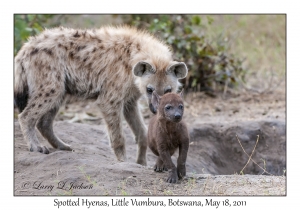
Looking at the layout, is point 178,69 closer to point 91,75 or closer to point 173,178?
point 91,75

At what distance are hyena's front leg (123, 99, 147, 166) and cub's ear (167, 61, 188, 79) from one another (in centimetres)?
73

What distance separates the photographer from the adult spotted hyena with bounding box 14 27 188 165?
5.75 m

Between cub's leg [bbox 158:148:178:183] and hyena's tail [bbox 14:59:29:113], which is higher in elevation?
hyena's tail [bbox 14:59:29:113]

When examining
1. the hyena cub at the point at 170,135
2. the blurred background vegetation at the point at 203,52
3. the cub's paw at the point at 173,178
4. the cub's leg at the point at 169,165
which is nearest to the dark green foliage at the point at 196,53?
the blurred background vegetation at the point at 203,52

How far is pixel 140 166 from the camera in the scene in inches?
199

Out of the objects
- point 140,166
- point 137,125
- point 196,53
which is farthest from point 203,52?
point 140,166

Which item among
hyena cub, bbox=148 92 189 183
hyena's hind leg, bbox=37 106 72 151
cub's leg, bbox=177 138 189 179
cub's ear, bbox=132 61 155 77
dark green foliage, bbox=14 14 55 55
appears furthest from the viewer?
dark green foliage, bbox=14 14 55 55

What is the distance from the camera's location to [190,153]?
673 centimetres

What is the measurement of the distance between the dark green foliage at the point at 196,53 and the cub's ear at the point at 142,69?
311cm

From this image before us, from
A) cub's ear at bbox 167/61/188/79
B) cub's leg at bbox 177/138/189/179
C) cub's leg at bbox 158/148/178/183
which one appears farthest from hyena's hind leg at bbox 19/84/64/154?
cub's leg at bbox 177/138/189/179

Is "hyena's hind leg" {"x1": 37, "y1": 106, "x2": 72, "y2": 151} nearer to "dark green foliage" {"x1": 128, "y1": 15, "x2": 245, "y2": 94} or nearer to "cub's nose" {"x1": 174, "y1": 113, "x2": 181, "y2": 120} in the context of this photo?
"cub's nose" {"x1": 174, "y1": 113, "x2": 181, "y2": 120}

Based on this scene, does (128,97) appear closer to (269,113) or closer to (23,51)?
(23,51)

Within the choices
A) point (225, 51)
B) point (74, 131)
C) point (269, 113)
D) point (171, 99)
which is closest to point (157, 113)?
point (171, 99)

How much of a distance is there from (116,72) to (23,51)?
44.1 inches
